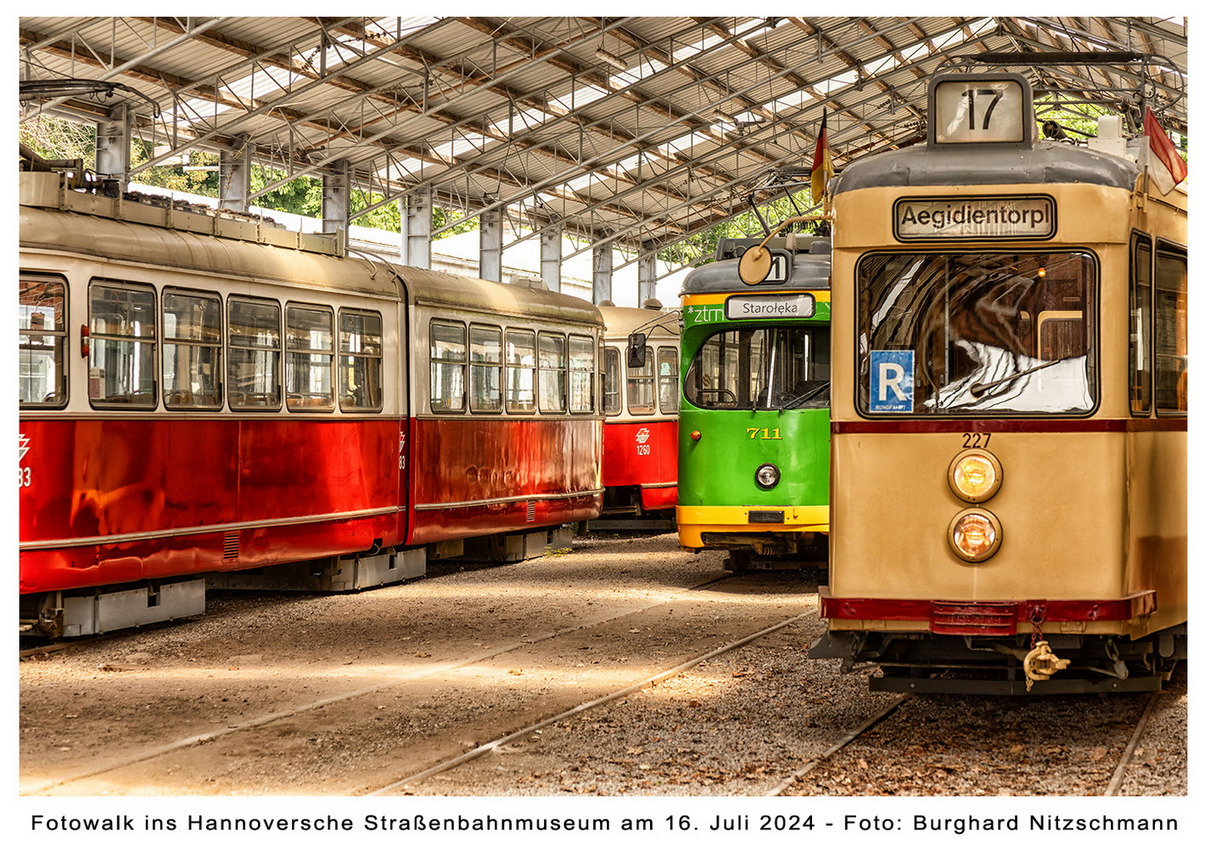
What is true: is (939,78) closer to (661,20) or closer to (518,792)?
(518,792)

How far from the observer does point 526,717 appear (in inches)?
350

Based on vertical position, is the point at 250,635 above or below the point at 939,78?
below

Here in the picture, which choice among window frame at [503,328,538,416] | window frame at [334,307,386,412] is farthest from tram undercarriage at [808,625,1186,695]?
window frame at [503,328,538,416]

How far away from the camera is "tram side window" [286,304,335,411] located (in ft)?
46.1

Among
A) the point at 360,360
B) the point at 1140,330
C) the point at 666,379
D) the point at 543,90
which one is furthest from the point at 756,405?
the point at 543,90

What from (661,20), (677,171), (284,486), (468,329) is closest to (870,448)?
(284,486)

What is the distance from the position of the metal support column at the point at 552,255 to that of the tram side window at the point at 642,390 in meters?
17.3

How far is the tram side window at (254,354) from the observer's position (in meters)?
13.2

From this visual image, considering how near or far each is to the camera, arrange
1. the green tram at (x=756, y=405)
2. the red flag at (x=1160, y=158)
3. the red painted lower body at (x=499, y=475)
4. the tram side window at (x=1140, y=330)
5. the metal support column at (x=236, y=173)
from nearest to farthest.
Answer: the tram side window at (x=1140, y=330)
the red flag at (x=1160, y=158)
the green tram at (x=756, y=405)
the red painted lower body at (x=499, y=475)
the metal support column at (x=236, y=173)

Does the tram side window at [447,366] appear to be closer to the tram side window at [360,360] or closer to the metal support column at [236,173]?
the tram side window at [360,360]

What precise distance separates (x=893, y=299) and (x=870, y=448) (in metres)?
0.74

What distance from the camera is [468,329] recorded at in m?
17.2

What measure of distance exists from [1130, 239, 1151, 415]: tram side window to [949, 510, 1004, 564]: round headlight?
89cm

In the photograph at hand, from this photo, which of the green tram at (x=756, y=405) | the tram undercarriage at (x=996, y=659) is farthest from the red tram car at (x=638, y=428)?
the tram undercarriage at (x=996, y=659)
